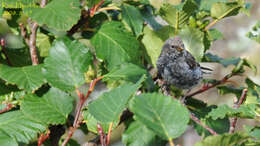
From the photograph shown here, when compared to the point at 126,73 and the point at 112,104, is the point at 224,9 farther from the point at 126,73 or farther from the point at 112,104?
the point at 112,104

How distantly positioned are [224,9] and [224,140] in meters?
1.26

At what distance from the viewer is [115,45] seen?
193cm

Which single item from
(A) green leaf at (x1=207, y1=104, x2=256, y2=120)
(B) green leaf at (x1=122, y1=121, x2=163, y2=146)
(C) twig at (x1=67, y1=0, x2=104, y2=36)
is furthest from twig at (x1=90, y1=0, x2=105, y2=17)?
(A) green leaf at (x1=207, y1=104, x2=256, y2=120)

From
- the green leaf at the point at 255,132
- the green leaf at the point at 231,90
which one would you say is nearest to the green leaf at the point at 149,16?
the green leaf at the point at 231,90

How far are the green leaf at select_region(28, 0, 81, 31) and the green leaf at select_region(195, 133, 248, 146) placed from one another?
962mm

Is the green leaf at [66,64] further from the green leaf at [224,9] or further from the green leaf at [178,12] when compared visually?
the green leaf at [224,9]

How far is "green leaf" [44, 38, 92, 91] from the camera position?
158 centimetres

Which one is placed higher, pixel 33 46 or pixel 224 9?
pixel 224 9

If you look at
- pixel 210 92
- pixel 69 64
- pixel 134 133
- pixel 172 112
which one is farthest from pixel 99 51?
pixel 210 92

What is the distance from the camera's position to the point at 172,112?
1.11 metres

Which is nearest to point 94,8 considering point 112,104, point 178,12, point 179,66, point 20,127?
point 178,12

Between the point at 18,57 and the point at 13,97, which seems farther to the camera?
the point at 18,57

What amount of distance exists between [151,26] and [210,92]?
14.2ft

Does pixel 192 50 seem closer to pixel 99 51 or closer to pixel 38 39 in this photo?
pixel 99 51
